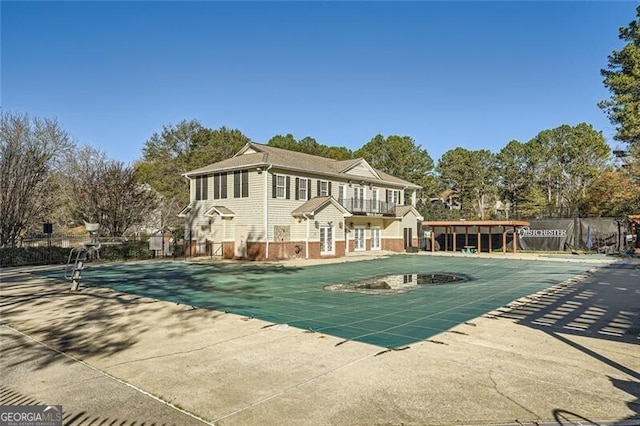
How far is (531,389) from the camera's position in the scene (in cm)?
424

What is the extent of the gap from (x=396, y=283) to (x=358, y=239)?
15243 mm

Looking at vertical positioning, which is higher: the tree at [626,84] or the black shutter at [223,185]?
the tree at [626,84]

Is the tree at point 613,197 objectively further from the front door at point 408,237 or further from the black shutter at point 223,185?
the black shutter at point 223,185

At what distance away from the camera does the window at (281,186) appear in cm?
2241

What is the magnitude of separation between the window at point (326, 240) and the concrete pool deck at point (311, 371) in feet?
52.6

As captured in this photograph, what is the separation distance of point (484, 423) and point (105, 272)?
638 inches

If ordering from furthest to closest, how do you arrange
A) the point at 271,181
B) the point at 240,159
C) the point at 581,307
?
the point at 240,159
the point at 271,181
the point at 581,307

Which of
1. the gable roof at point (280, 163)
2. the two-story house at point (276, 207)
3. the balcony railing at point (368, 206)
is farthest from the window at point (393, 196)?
the two-story house at point (276, 207)

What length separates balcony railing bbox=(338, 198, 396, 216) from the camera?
27141mm

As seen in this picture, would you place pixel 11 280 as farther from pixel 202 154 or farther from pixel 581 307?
pixel 202 154

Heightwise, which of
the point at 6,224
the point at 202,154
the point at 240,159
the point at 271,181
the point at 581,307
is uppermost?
the point at 202,154

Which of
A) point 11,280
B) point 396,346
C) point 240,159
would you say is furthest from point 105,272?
point 396,346

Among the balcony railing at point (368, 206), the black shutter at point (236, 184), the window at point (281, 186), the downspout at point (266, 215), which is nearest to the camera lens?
the downspout at point (266, 215)

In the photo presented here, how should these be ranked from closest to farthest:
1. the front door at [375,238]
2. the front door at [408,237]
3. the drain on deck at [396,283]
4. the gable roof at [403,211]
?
1. the drain on deck at [396,283]
2. the front door at [375,238]
3. the gable roof at [403,211]
4. the front door at [408,237]
